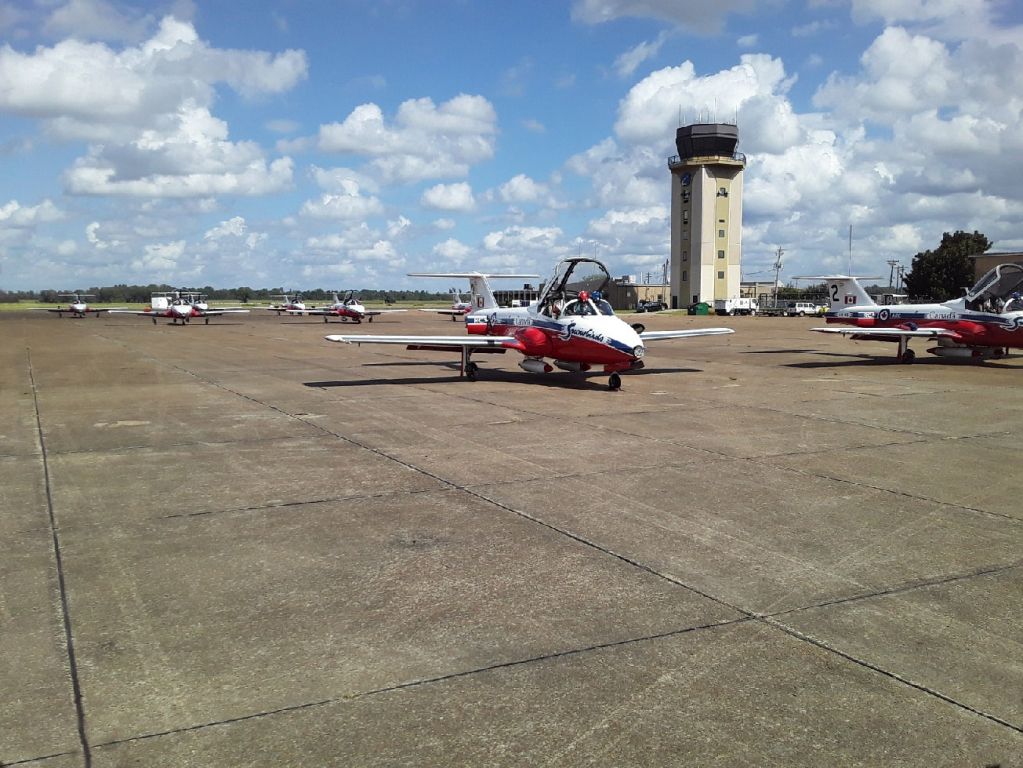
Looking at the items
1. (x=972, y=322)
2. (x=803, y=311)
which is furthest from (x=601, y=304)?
(x=803, y=311)

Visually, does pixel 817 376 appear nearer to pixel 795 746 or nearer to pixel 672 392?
pixel 672 392

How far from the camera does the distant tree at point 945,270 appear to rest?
88.4m

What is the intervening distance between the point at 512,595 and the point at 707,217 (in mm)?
104990

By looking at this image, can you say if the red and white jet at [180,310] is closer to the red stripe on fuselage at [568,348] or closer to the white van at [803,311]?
the red stripe on fuselage at [568,348]

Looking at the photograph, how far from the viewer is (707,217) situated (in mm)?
104375

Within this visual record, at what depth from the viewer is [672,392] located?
18.4 meters

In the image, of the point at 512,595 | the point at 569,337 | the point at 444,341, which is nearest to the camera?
the point at 512,595

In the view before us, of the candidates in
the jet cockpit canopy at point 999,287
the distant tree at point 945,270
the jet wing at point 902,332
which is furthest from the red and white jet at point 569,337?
the distant tree at point 945,270

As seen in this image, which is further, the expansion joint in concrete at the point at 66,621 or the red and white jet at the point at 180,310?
the red and white jet at the point at 180,310

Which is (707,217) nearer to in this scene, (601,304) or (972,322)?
(972,322)

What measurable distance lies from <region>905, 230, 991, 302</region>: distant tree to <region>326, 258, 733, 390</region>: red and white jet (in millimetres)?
80315

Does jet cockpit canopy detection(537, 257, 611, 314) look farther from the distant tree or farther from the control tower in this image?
the control tower

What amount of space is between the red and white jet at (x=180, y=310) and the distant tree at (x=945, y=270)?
3022 inches

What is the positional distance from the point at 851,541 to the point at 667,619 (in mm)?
2652
